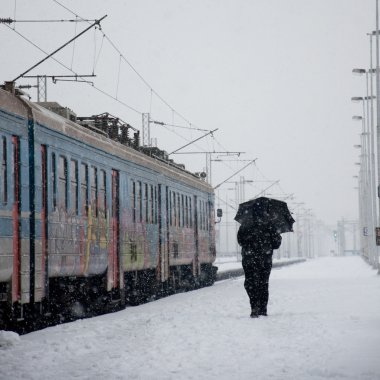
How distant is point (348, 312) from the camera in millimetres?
14328

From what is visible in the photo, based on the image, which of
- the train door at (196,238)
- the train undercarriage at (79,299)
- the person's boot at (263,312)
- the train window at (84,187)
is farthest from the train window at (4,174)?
the train door at (196,238)

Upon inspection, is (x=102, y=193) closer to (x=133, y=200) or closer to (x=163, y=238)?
(x=133, y=200)

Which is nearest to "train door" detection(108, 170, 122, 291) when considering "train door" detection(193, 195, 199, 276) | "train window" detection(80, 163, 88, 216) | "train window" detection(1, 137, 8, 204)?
"train window" detection(80, 163, 88, 216)

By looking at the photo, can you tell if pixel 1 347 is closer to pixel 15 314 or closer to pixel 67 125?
pixel 15 314

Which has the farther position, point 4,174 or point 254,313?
point 254,313

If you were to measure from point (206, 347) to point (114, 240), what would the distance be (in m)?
8.15

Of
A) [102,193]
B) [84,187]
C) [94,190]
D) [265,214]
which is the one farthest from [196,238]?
[265,214]

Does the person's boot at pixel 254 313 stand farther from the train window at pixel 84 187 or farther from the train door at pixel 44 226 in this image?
the train window at pixel 84 187

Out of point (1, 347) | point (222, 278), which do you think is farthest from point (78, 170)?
point (222, 278)

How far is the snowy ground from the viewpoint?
25.7 feet

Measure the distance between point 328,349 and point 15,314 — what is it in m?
5.08

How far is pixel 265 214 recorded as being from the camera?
13.9m

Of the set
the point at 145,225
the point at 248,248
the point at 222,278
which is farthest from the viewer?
the point at 222,278

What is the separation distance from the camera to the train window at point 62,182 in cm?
1407
